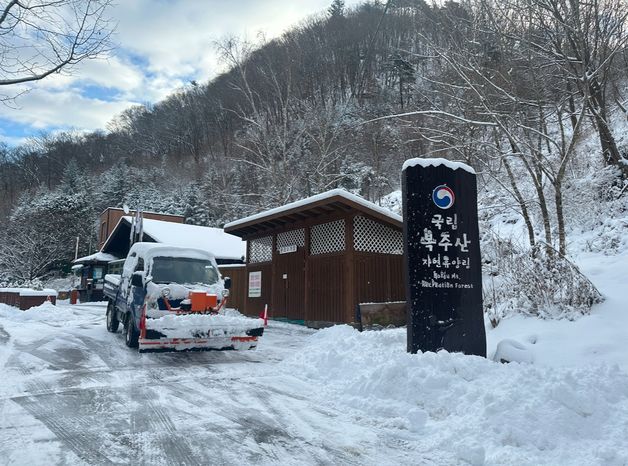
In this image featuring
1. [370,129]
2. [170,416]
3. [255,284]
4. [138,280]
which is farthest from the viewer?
[370,129]

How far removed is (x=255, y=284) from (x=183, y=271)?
8.19 m

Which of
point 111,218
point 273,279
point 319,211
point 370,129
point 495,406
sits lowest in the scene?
point 495,406

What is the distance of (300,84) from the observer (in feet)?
108

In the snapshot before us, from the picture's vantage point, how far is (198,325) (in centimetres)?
751

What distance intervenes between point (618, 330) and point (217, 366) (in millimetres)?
6146

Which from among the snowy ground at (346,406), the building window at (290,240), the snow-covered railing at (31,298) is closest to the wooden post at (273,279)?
the building window at (290,240)

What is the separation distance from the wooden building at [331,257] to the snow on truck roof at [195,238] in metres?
11.7

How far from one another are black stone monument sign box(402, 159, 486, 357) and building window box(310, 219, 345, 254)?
6345mm

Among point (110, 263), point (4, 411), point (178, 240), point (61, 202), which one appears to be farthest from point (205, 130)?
point (4, 411)

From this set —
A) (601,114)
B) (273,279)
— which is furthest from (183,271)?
(601,114)

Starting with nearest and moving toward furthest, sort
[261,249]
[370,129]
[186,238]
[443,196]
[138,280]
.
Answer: [443,196], [138,280], [261,249], [186,238], [370,129]

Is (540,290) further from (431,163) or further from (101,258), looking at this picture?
(101,258)

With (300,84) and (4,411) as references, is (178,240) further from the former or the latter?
(4,411)

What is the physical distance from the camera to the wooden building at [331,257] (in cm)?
1282
